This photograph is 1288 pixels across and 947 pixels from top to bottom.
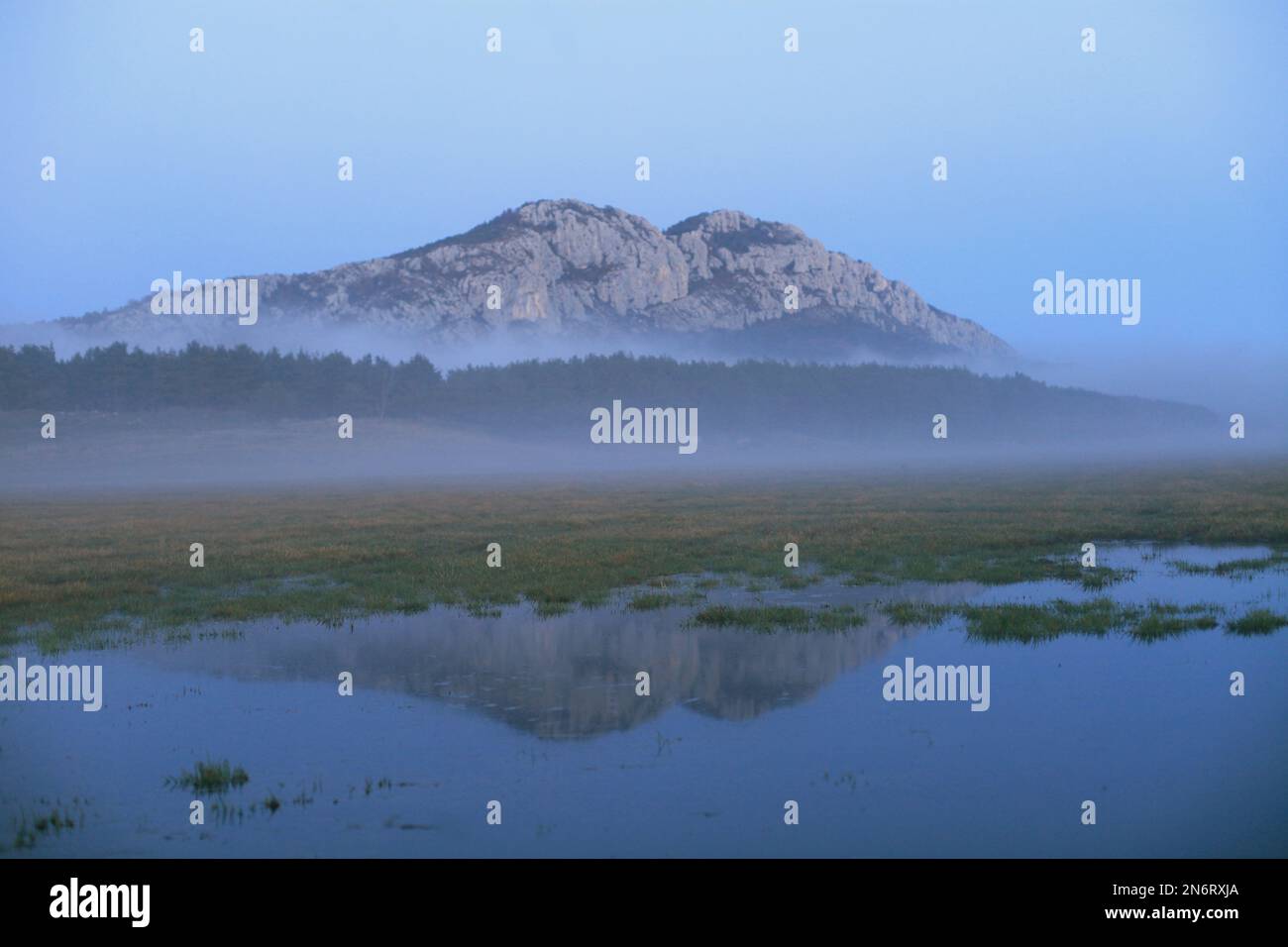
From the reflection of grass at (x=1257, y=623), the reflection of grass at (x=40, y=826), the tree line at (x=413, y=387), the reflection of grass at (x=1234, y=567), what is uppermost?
the tree line at (x=413, y=387)

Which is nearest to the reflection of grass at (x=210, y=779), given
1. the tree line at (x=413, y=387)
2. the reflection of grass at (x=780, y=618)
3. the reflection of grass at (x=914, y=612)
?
the reflection of grass at (x=780, y=618)

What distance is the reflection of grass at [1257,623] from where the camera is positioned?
2411 cm

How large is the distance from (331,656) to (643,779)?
10.3 m

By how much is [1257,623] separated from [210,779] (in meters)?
20.9

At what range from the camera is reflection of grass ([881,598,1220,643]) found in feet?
79.3

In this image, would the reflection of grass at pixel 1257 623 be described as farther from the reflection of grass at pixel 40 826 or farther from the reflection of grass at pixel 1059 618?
the reflection of grass at pixel 40 826

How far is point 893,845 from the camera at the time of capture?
1334cm

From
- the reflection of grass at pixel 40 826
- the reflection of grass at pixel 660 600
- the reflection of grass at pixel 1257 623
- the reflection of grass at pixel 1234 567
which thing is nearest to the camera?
the reflection of grass at pixel 40 826

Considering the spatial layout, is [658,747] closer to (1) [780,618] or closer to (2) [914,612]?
(1) [780,618]

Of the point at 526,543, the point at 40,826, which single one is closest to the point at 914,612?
the point at 40,826

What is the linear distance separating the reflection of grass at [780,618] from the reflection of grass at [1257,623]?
7.80 metres
